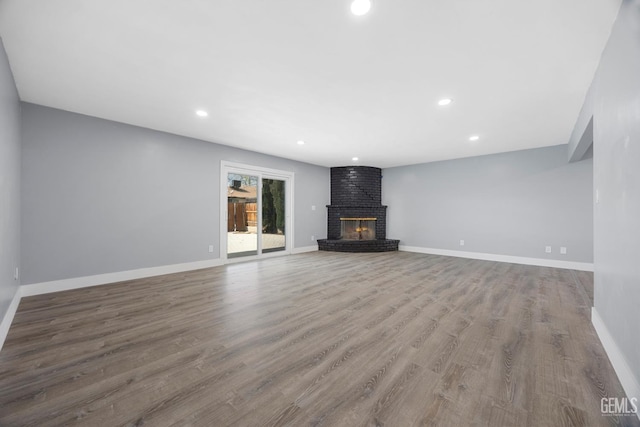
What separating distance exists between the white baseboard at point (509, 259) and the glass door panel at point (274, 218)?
140 inches

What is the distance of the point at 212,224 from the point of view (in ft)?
16.8

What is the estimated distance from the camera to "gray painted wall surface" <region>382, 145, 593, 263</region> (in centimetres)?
504

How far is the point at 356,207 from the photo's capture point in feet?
24.9

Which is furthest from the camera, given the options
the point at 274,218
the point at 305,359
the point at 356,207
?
the point at 356,207

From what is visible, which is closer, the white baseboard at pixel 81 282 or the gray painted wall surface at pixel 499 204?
the white baseboard at pixel 81 282

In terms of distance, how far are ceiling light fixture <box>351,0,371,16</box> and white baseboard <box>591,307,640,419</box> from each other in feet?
9.00

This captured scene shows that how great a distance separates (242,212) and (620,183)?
22.6ft

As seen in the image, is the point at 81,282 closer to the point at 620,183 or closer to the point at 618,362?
the point at 618,362

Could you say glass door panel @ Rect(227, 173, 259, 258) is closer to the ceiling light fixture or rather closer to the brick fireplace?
the brick fireplace

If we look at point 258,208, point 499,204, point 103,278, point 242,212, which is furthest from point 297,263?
point 499,204

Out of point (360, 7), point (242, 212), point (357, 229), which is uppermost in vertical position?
point (360, 7)

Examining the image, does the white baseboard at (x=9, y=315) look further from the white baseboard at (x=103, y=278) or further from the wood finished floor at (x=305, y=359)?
the white baseboard at (x=103, y=278)

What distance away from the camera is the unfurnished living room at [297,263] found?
1.51m

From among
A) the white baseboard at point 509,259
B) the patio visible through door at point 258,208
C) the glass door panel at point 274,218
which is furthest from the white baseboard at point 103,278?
the white baseboard at point 509,259
